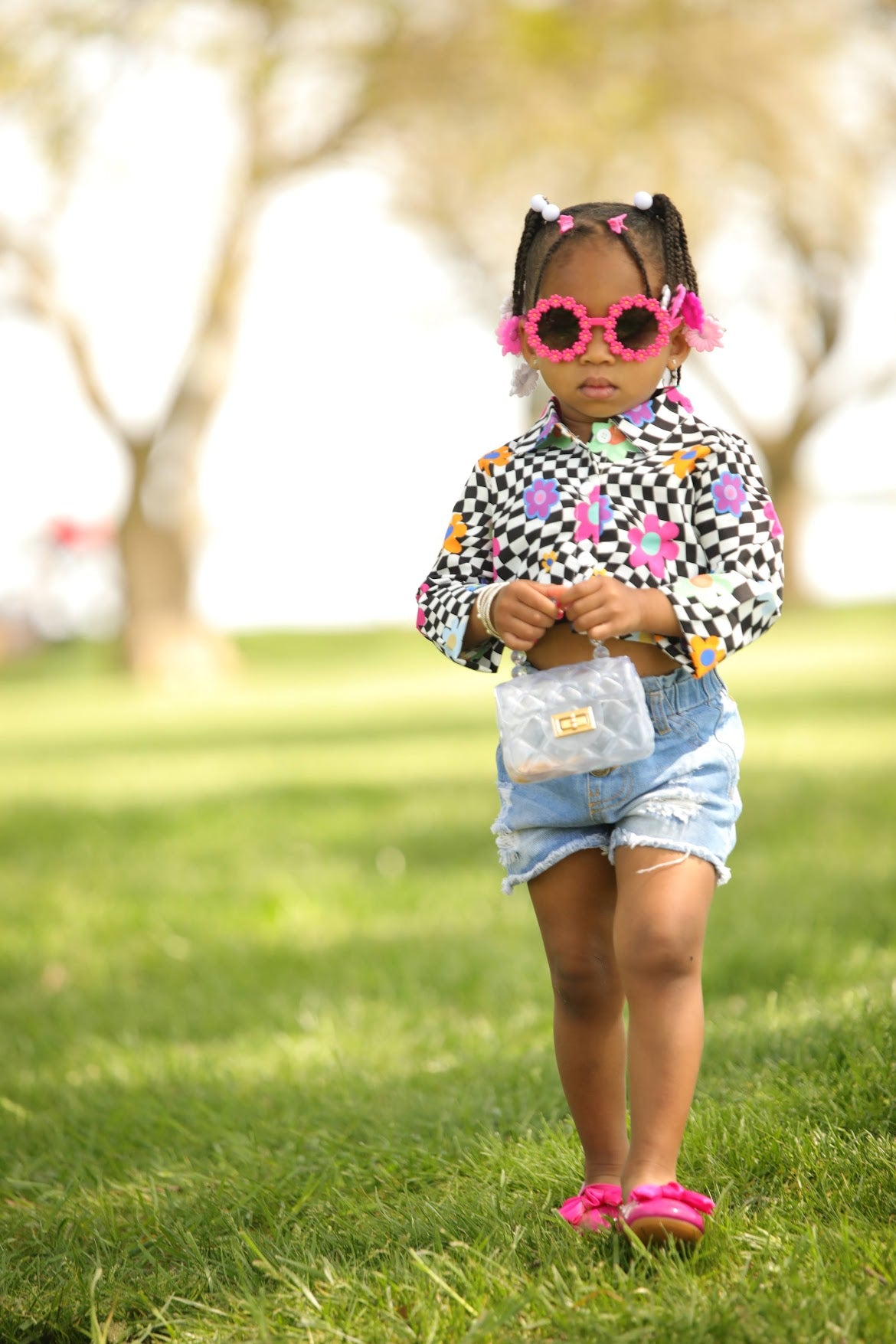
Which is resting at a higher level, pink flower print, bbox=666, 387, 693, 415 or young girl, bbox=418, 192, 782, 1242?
pink flower print, bbox=666, 387, 693, 415

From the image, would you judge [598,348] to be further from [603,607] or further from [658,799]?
[658,799]

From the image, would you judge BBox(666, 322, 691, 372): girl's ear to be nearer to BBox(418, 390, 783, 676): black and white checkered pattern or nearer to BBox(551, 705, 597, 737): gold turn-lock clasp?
BBox(418, 390, 783, 676): black and white checkered pattern

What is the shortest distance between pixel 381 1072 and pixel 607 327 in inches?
91.5

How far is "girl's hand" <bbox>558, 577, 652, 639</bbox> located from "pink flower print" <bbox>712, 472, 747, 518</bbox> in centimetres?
24

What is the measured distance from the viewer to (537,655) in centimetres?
289

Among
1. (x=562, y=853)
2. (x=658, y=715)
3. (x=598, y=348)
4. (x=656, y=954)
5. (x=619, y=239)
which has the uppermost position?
(x=619, y=239)

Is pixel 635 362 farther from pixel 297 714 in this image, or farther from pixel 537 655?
pixel 297 714

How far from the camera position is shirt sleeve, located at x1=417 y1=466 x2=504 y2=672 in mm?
2949

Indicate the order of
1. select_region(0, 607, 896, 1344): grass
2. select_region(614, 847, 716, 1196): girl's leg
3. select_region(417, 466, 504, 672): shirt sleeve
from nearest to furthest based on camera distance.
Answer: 1. select_region(0, 607, 896, 1344): grass
2. select_region(614, 847, 716, 1196): girl's leg
3. select_region(417, 466, 504, 672): shirt sleeve

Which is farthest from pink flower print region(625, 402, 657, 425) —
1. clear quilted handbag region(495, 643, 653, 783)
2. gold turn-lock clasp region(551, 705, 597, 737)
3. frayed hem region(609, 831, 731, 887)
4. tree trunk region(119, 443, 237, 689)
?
tree trunk region(119, 443, 237, 689)

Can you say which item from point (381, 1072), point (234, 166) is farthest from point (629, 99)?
point (381, 1072)

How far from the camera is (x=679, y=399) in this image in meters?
3.00

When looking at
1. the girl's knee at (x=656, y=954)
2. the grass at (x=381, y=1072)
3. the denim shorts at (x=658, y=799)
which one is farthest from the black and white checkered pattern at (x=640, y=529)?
the grass at (x=381, y=1072)

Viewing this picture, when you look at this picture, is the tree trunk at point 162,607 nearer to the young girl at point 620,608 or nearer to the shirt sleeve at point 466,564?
the shirt sleeve at point 466,564
